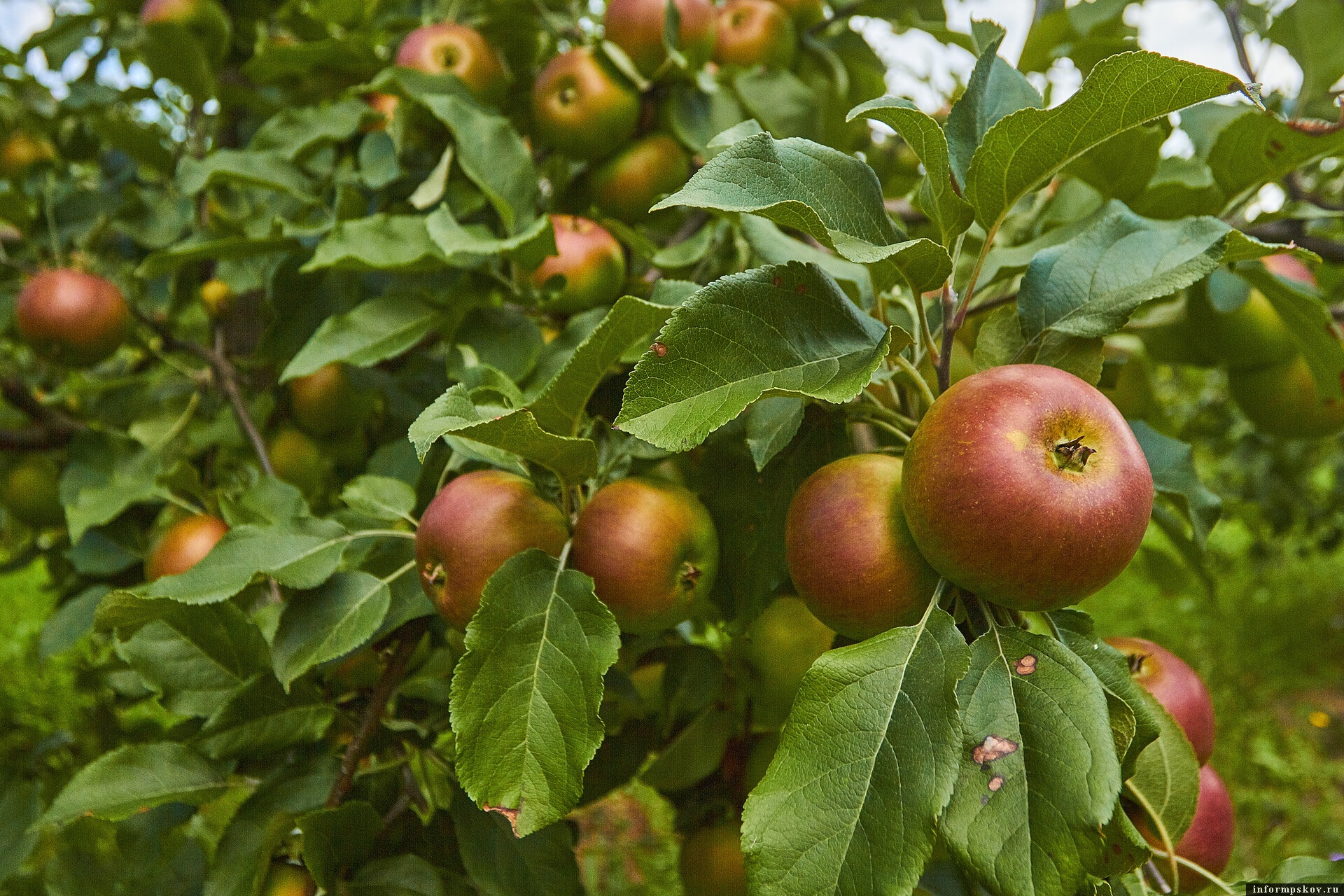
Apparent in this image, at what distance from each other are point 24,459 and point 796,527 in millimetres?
1552

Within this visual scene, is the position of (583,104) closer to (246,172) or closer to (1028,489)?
(246,172)

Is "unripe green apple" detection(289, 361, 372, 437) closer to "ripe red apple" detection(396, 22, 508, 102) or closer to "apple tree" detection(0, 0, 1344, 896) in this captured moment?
"apple tree" detection(0, 0, 1344, 896)

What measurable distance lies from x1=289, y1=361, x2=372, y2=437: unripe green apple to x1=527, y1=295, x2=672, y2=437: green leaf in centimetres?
70

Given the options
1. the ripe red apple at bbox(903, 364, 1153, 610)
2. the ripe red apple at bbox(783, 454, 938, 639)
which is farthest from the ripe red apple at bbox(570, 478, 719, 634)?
the ripe red apple at bbox(903, 364, 1153, 610)

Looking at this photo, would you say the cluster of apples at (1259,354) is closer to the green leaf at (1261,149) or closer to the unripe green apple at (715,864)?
the green leaf at (1261,149)

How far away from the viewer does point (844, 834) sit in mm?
578

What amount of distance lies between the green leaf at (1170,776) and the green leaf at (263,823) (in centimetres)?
76

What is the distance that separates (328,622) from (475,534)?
199mm

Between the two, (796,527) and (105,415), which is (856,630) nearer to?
(796,527)

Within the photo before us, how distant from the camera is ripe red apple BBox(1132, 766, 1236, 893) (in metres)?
0.84

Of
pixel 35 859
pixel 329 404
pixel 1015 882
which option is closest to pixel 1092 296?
pixel 1015 882

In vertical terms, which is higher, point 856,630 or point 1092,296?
point 1092,296

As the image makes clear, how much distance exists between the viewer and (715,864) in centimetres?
111

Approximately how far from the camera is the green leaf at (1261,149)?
0.92m
